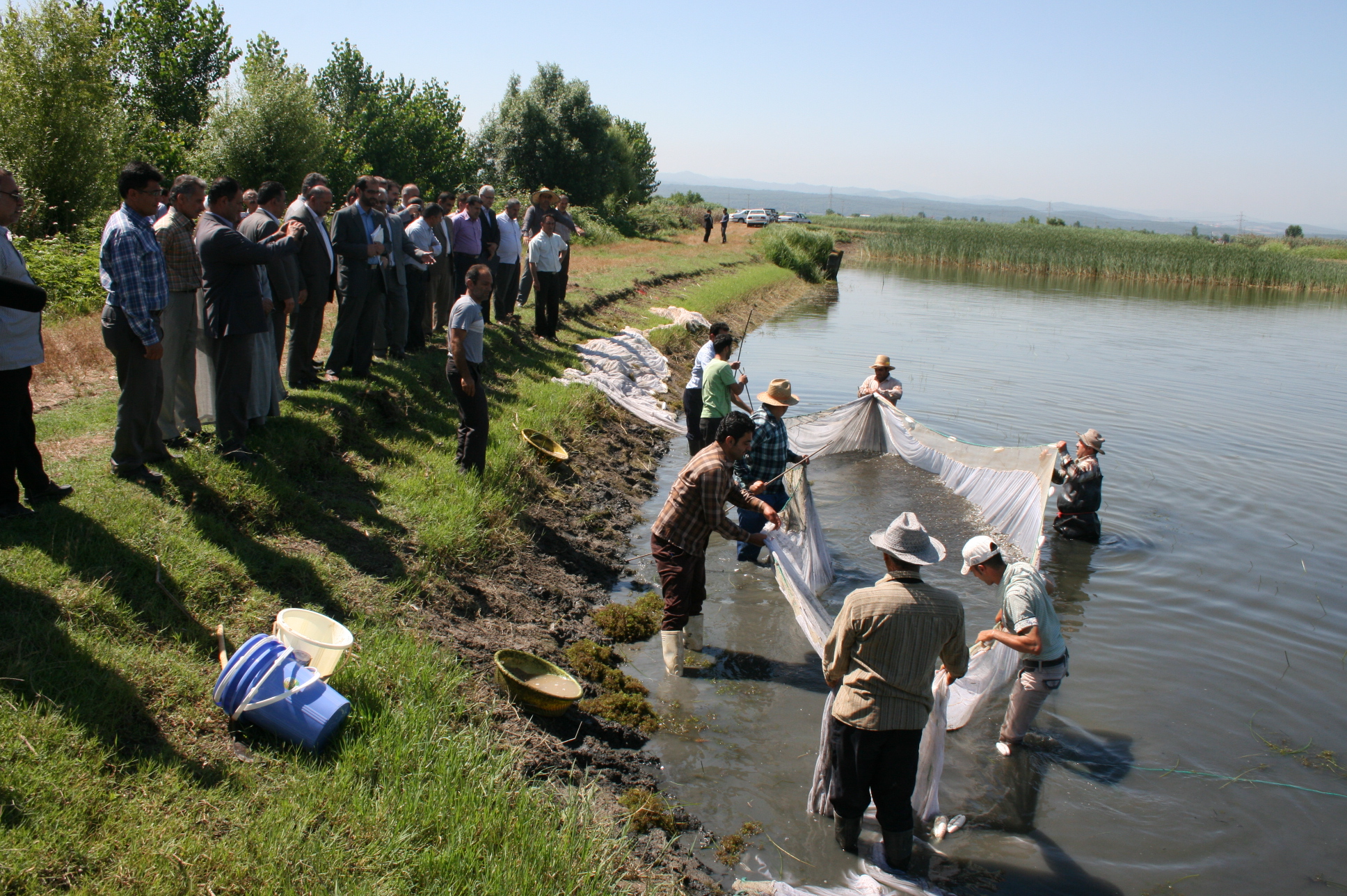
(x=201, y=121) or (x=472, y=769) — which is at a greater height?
(x=201, y=121)

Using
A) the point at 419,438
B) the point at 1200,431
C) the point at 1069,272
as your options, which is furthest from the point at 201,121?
the point at 1069,272

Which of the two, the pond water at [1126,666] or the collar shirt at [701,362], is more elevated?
the collar shirt at [701,362]

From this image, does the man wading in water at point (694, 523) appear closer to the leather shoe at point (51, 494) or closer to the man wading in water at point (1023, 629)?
the man wading in water at point (1023, 629)

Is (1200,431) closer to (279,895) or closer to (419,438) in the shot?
(419,438)

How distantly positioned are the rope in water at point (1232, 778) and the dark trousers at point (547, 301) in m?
11.2

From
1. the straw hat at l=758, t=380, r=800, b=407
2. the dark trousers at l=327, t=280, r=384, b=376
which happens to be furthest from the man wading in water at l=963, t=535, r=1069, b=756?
the dark trousers at l=327, t=280, r=384, b=376

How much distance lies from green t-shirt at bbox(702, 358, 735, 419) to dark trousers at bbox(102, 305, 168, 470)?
5163mm

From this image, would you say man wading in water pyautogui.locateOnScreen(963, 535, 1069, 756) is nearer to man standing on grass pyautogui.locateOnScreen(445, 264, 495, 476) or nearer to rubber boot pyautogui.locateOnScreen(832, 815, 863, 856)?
rubber boot pyautogui.locateOnScreen(832, 815, 863, 856)

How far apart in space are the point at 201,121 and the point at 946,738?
4519 cm

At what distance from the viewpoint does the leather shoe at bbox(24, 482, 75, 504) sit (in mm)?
5395

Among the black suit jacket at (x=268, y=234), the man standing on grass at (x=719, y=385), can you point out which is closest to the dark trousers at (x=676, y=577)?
the man standing on grass at (x=719, y=385)

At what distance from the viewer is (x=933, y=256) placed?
56844 millimetres

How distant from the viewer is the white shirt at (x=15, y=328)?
513 cm

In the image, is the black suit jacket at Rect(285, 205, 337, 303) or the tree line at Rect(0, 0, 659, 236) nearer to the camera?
the black suit jacket at Rect(285, 205, 337, 303)
